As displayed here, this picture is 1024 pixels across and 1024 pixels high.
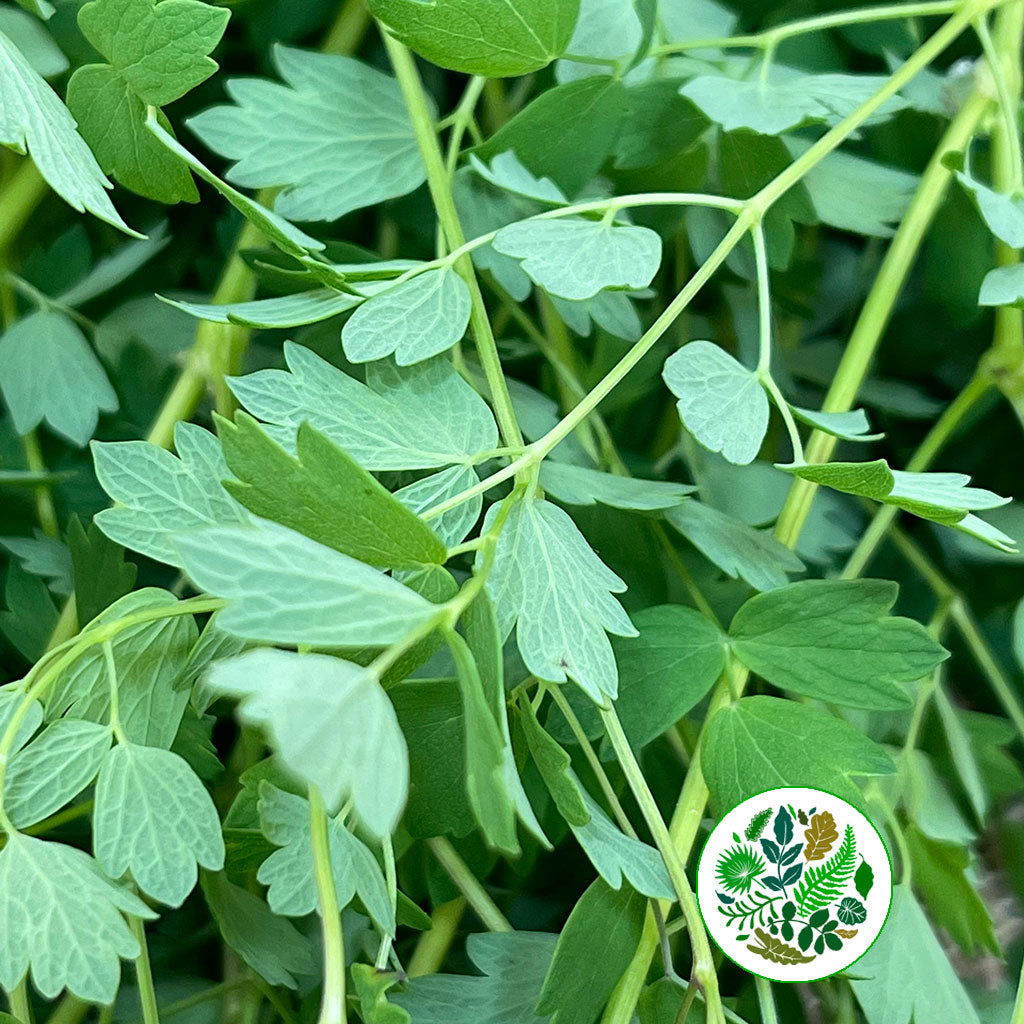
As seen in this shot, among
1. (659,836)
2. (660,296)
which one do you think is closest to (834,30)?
(660,296)

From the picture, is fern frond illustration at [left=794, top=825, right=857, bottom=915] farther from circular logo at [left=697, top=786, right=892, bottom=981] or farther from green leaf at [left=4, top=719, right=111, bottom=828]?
green leaf at [left=4, top=719, right=111, bottom=828]

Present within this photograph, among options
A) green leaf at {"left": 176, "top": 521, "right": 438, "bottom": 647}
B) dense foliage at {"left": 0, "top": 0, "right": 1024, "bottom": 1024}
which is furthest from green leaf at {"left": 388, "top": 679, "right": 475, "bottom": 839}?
green leaf at {"left": 176, "top": 521, "right": 438, "bottom": 647}

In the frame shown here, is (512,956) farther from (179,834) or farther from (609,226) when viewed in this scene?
(609,226)

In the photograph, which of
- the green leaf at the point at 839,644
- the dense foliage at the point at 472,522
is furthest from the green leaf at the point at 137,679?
the green leaf at the point at 839,644

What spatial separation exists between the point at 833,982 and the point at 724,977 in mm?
52

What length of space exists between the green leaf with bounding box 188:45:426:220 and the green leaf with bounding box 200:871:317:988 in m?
0.29

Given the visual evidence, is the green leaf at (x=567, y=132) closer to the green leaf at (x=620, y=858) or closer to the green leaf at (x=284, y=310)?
the green leaf at (x=284, y=310)

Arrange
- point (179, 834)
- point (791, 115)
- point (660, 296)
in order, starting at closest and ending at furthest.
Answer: point (179, 834), point (791, 115), point (660, 296)

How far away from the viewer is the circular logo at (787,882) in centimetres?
38

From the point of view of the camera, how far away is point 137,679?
14.6 inches

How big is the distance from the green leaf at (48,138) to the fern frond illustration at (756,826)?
30cm

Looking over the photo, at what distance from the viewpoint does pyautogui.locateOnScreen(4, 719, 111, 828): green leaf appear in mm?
338

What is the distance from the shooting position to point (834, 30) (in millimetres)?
667

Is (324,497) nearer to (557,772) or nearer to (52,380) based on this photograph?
(557,772)
